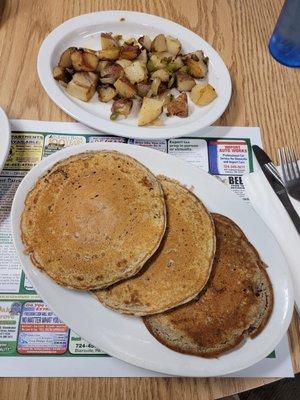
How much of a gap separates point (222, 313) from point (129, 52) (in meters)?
0.92

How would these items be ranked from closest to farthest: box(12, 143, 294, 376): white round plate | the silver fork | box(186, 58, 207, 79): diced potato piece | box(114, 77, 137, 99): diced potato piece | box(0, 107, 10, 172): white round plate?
box(12, 143, 294, 376): white round plate
box(0, 107, 10, 172): white round plate
the silver fork
box(114, 77, 137, 99): diced potato piece
box(186, 58, 207, 79): diced potato piece

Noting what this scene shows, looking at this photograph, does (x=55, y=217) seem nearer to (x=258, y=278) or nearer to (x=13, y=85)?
(x=258, y=278)

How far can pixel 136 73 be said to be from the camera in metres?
1.30

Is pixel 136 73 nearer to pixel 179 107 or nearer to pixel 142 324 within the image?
pixel 179 107

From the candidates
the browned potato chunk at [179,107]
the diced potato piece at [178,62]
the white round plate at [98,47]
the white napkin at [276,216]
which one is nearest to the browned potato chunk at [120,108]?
the white round plate at [98,47]

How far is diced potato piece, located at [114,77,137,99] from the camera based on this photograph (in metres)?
1.27

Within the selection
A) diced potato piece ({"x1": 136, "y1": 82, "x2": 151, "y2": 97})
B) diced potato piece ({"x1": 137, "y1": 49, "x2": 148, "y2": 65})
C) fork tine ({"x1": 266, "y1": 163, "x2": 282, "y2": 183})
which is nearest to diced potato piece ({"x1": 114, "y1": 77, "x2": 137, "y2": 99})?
diced potato piece ({"x1": 136, "y1": 82, "x2": 151, "y2": 97})

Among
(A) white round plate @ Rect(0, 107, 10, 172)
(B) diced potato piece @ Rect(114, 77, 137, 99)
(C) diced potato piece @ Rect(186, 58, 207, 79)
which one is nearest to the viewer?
(A) white round plate @ Rect(0, 107, 10, 172)

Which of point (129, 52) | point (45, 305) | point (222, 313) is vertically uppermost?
point (129, 52)

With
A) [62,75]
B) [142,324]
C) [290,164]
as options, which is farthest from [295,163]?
[62,75]

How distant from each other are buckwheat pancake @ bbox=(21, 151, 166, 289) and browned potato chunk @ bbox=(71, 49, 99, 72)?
449mm

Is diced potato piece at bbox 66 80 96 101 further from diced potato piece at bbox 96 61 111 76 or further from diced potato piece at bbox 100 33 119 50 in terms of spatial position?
diced potato piece at bbox 100 33 119 50

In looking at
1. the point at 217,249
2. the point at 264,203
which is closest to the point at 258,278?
the point at 217,249

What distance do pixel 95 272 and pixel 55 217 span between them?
171 mm
